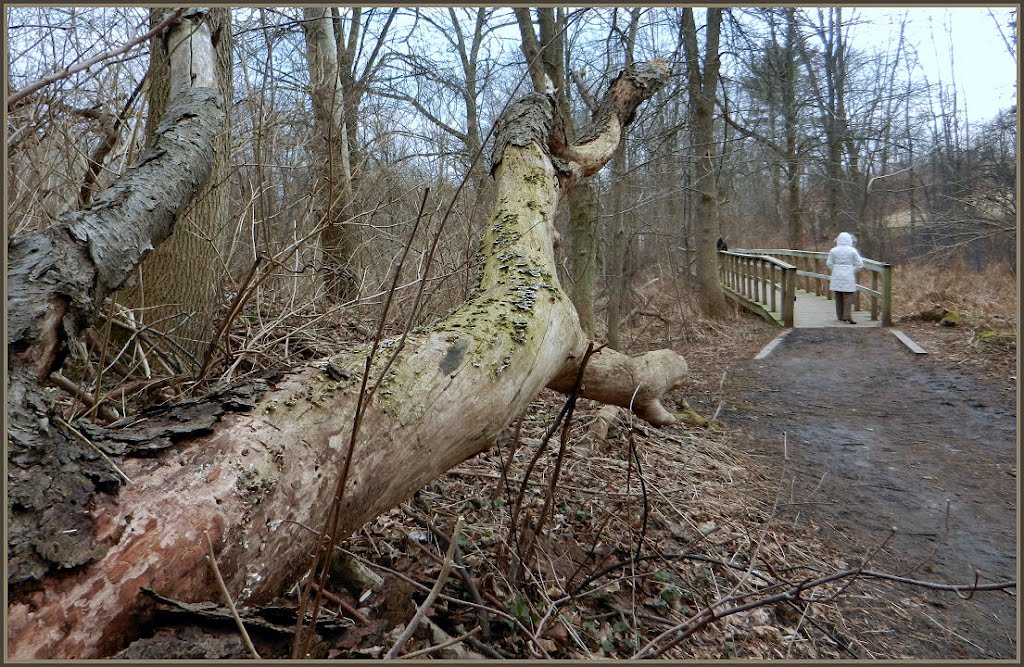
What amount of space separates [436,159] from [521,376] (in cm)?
620

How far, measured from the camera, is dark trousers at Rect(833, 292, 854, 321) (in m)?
10.7

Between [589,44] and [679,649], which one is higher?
[589,44]

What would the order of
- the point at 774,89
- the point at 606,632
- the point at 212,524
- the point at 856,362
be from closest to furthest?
the point at 212,524, the point at 606,632, the point at 856,362, the point at 774,89

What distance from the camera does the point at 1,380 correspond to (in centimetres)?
126

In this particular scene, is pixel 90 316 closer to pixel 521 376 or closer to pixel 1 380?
pixel 1 380

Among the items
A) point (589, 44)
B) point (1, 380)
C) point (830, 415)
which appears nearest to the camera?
point (1, 380)

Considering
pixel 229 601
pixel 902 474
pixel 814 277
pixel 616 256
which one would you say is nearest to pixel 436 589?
pixel 229 601

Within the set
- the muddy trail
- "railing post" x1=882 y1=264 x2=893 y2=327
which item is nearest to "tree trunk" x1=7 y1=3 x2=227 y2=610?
the muddy trail

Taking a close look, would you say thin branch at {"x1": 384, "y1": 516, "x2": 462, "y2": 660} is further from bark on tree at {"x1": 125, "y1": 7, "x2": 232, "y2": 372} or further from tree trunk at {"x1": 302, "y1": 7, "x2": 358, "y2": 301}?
tree trunk at {"x1": 302, "y1": 7, "x2": 358, "y2": 301}

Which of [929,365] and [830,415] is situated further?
[929,365]

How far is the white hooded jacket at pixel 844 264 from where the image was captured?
10297mm

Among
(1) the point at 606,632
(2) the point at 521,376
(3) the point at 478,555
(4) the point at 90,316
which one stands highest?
(4) the point at 90,316

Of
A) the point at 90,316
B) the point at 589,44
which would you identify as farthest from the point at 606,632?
the point at 589,44

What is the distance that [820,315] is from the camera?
11.7 meters
